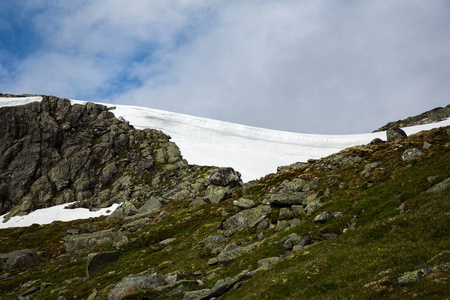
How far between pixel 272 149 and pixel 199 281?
346ft

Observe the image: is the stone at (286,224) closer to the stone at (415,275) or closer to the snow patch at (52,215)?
the stone at (415,275)

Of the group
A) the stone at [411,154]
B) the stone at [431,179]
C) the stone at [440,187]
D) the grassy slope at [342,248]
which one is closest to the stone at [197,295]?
the grassy slope at [342,248]

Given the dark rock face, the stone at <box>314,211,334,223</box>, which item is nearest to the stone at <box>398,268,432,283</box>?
the stone at <box>314,211,334,223</box>

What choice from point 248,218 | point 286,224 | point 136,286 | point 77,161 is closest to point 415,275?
point 286,224

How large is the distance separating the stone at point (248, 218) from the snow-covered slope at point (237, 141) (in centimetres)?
5762

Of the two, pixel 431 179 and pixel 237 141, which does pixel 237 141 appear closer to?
pixel 237 141

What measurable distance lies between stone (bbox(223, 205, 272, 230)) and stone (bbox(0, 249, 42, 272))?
35.9 m

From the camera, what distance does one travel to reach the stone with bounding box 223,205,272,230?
3472cm

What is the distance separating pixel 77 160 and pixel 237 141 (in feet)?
214

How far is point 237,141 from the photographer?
435 ft

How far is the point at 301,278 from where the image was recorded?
58.1ft

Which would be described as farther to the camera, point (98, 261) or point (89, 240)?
point (89, 240)

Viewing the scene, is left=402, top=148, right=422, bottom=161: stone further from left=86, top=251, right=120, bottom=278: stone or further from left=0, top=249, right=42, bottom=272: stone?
left=0, top=249, right=42, bottom=272: stone

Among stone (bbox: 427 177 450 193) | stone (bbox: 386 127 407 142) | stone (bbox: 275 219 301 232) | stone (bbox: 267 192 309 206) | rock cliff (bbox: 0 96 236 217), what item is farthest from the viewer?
rock cliff (bbox: 0 96 236 217)
